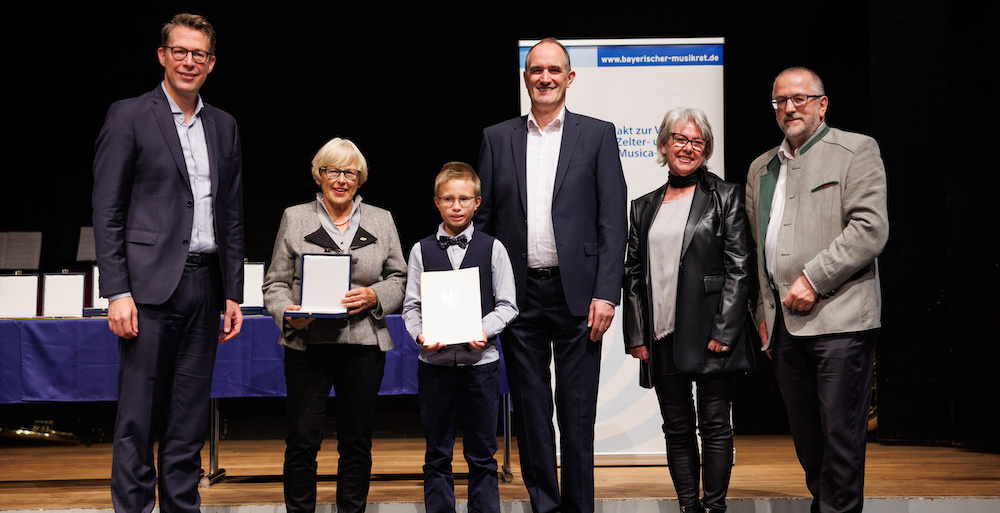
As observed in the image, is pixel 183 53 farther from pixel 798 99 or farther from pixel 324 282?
pixel 798 99

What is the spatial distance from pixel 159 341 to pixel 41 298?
70.9 inches

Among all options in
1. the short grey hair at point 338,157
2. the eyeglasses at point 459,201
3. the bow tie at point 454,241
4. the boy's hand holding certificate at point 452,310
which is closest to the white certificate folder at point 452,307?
the boy's hand holding certificate at point 452,310

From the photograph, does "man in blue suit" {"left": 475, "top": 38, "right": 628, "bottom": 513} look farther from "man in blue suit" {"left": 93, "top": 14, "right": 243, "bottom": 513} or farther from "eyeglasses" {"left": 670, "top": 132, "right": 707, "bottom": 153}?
"man in blue suit" {"left": 93, "top": 14, "right": 243, "bottom": 513}

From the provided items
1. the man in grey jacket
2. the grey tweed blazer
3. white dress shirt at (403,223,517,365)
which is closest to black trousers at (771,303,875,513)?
the man in grey jacket

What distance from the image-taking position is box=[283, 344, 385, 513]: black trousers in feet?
9.86

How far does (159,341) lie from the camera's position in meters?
2.69

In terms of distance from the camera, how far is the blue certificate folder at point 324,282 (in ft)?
Result: 9.59

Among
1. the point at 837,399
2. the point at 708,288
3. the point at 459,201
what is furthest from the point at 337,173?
the point at 837,399

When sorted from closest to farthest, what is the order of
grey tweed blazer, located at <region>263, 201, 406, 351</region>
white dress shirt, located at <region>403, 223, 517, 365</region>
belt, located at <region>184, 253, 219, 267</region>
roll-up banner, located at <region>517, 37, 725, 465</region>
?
belt, located at <region>184, 253, 219, 267</region> < white dress shirt, located at <region>403, 223, 517, 365</region> < grey tweed blazer, located at <region>263, 201, 406, 351</region> < roll-up banner, located at <region>517, 37, 725, 465</region>

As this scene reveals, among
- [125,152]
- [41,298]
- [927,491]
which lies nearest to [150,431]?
[125,152]

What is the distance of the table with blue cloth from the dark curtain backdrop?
2260 millimetres

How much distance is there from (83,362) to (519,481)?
2117 mm

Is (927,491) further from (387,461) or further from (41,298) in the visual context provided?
(41,298)

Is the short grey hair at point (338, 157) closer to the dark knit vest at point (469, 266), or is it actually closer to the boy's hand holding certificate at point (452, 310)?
the dark knit vest at point (469, 266)
